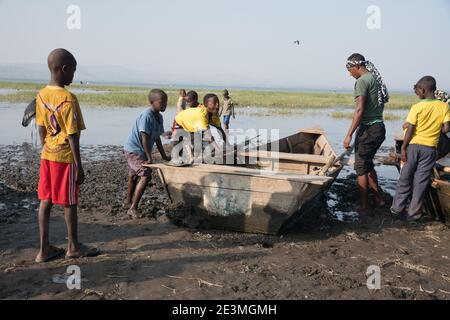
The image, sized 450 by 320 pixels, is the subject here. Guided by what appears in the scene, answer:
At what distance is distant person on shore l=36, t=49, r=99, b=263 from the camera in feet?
10.7

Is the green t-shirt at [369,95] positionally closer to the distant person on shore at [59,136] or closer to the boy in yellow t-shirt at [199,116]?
the boy in yellow t-shirt at [199,116]

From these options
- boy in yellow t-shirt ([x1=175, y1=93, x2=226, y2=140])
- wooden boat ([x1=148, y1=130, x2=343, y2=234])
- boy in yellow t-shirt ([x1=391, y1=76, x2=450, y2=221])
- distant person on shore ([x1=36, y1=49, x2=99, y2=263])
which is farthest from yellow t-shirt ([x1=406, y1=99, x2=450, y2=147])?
distant person on shore ([x1=36, y1=49, x2=99, y2=263])

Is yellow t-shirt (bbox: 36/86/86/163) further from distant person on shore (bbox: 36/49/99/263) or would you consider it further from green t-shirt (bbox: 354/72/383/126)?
green t-shirt (bbox: 354/72/383/126)

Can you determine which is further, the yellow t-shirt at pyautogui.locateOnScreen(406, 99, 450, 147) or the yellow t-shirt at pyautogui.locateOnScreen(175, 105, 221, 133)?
the yellow t-shirt at pyautogui.locateOnScreen(175, 105, 221, 133)

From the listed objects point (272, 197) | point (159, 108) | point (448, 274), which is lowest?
point (448, 274)

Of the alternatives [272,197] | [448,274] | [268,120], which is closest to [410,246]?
[448,274]

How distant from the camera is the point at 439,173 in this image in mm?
5367

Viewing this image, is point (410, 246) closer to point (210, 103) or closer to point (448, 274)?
point (448, 274)

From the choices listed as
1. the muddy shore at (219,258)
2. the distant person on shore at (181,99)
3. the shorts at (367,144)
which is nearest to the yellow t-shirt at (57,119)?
the muddy shore at (219,258)

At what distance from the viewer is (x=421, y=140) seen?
4.79 meters

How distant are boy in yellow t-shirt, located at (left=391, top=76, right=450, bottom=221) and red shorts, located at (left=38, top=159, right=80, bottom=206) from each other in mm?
3752

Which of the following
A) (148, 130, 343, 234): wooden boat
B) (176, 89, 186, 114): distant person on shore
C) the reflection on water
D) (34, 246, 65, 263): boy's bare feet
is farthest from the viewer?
the reflection on water

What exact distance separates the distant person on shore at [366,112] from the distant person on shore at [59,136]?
11.1 ft
